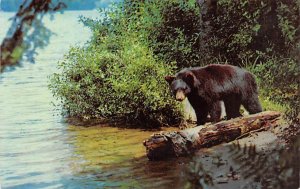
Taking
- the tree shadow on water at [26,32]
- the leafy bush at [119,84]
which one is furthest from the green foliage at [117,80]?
→ the tree shadow on water at [26,32]

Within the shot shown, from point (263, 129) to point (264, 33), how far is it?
455 mm

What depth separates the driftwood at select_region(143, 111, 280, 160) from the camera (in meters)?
2.99

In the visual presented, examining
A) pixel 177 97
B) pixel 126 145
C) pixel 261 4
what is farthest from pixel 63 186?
pixel 261 4

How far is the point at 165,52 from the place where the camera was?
123 inches

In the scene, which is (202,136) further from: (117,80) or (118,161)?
(117,80)

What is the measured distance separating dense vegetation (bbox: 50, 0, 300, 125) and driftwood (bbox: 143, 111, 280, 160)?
0.12 meters

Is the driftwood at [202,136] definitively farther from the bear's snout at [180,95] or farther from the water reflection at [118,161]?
the bear's snout at [180,95]

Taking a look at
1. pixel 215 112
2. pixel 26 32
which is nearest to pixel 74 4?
pixel 26 32

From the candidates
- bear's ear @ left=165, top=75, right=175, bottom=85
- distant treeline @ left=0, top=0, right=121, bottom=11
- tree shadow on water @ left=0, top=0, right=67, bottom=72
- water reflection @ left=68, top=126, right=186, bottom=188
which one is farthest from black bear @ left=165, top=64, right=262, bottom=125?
tree shadow on water @ left=0, top=0, right=67, bottom=72

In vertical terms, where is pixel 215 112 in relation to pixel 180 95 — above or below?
below

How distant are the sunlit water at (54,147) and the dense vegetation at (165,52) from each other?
14cm

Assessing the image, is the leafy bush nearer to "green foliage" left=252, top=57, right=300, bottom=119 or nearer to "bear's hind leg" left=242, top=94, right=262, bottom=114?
"bear's hind leg" left=242, top=94, right=262, bottom=114

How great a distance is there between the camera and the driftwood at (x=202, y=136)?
2.99 m

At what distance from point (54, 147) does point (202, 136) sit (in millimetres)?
679
